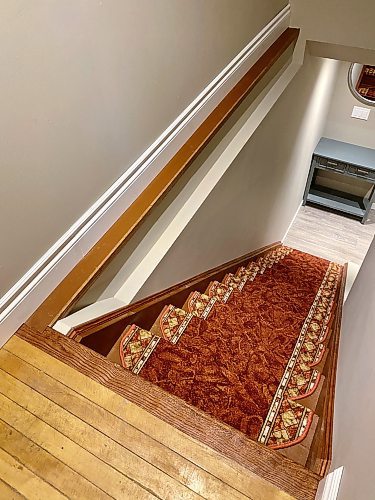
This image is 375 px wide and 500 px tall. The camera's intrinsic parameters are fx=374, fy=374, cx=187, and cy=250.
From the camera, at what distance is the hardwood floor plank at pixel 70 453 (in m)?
1.03

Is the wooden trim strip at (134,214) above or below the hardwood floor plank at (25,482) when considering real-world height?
above

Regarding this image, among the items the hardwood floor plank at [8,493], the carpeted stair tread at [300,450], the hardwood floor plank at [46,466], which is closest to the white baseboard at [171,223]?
the hardwood floor plank at [46,466]

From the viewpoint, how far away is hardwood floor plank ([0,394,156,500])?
40.7 inches

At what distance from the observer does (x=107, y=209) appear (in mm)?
1589

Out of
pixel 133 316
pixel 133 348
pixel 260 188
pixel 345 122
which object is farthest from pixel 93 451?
pixel 345 122

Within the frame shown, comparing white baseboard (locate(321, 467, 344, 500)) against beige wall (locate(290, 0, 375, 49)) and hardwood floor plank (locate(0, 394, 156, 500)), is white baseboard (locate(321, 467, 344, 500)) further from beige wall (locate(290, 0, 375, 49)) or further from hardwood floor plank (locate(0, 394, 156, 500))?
beige wall (locate(290, 0, 375, 49))

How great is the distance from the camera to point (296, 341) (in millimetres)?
2176

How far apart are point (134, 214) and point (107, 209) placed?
14cm

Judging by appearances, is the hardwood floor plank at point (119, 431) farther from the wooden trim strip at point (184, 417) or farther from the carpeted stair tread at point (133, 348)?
the carpeted stair tread at point (133, 348)

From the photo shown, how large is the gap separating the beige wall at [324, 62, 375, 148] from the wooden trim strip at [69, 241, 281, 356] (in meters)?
3.55

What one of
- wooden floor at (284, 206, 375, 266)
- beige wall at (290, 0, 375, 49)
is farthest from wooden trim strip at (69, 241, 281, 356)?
wooden floor at (284, 206, 375, 266)

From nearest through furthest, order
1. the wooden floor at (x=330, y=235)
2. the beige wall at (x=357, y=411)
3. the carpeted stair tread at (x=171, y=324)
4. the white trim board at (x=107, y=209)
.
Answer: the beige wall at (x=357, y=411)
the white trim board at (x=107, y=209)
the carpeted stair tread at (x=171, y=324)
the wooden floor at (x=330, y=235)

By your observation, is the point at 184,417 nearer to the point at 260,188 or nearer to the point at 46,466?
the point at 46,466

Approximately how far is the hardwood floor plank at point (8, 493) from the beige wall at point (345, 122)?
5228 mm
